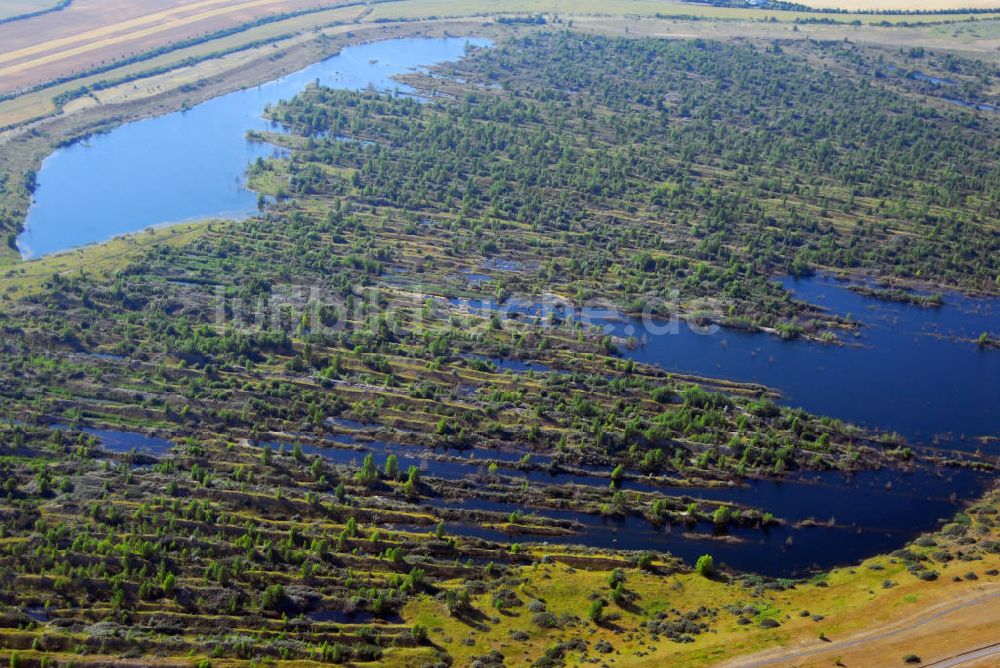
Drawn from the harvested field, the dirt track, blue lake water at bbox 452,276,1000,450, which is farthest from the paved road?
the harvested field

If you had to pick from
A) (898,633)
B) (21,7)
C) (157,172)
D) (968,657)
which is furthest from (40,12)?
(968,657)

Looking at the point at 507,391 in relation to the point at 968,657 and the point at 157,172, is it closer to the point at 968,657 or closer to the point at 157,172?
the point at 968,657

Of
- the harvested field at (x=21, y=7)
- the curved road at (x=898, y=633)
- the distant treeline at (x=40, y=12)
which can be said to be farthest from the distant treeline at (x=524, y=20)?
the curved road at (x=898, y=633)

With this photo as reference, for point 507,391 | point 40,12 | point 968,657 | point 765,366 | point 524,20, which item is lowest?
point 968,657

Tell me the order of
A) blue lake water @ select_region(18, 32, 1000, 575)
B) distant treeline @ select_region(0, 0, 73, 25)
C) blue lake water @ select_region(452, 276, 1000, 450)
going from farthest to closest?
distant treeline @ select_region(0, 0, 73, 25) → blue lake water @ select_region(452, 276, 1000, 450) → blue lake water @ select_region(18, 32, 1000, 575)

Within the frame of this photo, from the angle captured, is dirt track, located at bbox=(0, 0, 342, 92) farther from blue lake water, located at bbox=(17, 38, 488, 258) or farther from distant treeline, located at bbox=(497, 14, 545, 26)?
distant treeline, located at bbox=(497, 14, 545, 26)

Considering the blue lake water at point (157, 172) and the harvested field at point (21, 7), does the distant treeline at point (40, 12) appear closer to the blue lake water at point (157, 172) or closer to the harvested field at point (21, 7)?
the harvested field at point (21, 7)
